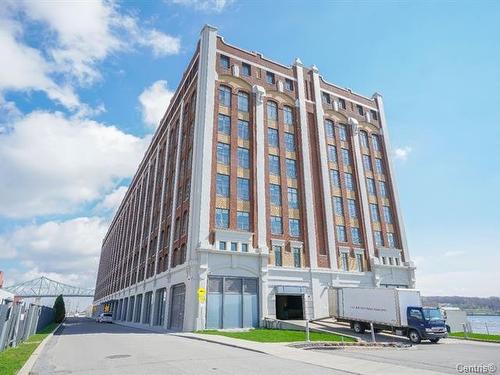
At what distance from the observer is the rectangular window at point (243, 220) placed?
33.9m

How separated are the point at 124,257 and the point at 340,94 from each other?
50.8 meters

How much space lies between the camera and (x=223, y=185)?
3450cm

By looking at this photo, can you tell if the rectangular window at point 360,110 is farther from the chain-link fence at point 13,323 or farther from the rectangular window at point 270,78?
the chain-link fence at point 13,323

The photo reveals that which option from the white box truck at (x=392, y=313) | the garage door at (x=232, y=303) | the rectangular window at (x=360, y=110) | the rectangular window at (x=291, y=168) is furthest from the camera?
the rectangular window at (x=360, y=110)

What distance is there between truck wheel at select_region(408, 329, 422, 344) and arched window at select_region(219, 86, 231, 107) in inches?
1052

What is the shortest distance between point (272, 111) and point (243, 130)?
5.30 meters

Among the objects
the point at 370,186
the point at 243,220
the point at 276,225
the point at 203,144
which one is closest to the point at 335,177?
the point at 370,186

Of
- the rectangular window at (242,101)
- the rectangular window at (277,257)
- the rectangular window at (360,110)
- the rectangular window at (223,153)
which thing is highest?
the rectangular window at (360,110)

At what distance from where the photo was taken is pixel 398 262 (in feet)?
141

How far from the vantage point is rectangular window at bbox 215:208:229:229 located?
3278 cm

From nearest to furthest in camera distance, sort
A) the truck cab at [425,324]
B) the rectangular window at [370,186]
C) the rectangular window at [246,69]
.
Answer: the truck cab at [425,324]
the rectangular window at [246,69]
the rectangular window at [370,186]

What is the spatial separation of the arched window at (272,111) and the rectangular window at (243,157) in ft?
19.1

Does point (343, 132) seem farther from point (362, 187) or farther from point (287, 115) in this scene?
point (287, 115)

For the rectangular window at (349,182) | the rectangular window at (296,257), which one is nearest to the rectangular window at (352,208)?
the rectangular window at (349,182)
